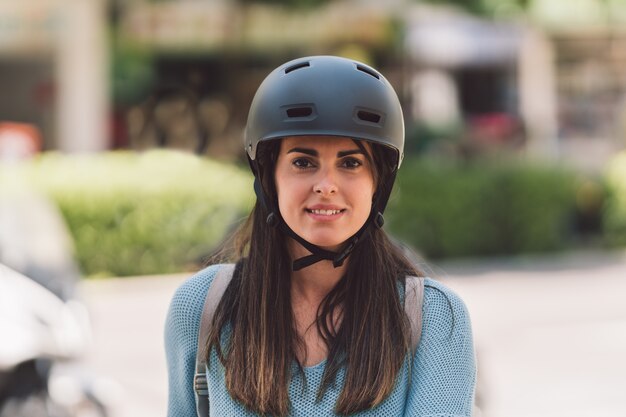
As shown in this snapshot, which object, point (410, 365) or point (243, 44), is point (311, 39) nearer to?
point (243, 44)

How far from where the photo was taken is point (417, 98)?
1867 cm

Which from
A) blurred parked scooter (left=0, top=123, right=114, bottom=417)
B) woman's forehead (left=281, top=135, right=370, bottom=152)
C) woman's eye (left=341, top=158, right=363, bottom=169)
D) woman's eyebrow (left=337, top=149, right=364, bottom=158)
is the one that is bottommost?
blurred parked scooter (left=0, top=123, right=114, bottom=417)

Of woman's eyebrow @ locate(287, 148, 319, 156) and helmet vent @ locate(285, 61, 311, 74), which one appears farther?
helmet vent @ locate(285, 61, 311, 74)

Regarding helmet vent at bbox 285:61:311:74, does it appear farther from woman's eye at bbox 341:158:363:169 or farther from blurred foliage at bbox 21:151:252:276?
blurred foliage at bbox 21:151:252:276

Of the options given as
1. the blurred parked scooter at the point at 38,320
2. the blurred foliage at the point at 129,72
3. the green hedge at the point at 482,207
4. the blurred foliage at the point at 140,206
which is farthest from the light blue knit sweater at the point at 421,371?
the blurred foliage at the point at 129,72

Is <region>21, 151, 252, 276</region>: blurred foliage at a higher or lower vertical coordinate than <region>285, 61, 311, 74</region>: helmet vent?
lower

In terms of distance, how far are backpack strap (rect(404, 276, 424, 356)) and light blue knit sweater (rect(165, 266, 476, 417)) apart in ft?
0.03

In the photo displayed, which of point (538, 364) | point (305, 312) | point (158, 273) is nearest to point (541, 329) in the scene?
point (538, 364)

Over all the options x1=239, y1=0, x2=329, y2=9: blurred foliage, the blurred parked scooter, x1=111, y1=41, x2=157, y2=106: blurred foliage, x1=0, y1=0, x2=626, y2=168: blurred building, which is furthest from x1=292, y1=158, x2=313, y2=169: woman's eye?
x1=111, y1=41, x2=157, y2=106: blurred foliage

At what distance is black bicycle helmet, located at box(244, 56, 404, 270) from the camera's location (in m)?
2.17

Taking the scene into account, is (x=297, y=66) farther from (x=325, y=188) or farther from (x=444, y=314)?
(x=444, y=314)

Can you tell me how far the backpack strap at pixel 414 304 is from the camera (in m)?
2.12

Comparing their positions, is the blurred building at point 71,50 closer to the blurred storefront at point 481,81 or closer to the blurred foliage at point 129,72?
the blurred foliage at point 129,72

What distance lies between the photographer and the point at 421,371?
2.09 meters
